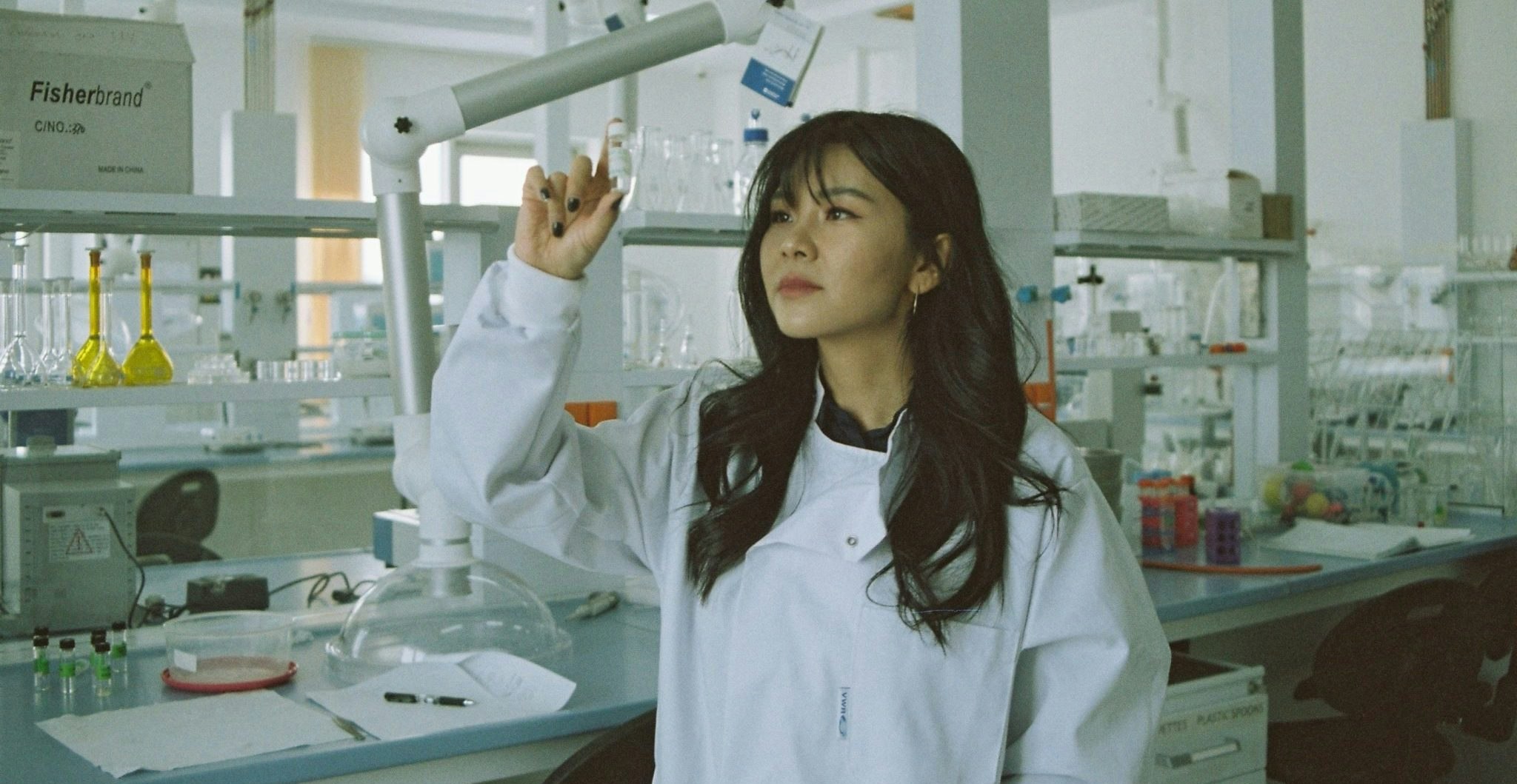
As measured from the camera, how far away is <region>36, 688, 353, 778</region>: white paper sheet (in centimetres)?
162

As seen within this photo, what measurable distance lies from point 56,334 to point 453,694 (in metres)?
0.96

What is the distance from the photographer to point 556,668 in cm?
206

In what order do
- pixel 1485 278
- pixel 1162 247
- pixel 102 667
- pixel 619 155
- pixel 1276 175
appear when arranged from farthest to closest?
pixel 1276 175 → pixel 1485 278 → pixel 1162 247 → pixel 619 155 → pixel 102 667

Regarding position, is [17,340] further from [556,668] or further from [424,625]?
[556,668]

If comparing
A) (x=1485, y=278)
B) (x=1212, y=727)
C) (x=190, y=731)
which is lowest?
(x=1212, y=727)

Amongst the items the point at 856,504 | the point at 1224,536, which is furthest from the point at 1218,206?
the point at 856,504

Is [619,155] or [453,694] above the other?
[619,155]

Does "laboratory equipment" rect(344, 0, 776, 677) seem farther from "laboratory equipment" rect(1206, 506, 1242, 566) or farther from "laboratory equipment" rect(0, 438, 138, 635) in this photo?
"laboratory equipment" rect(1206, 506, 1242, 566)

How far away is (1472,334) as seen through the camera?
363cm

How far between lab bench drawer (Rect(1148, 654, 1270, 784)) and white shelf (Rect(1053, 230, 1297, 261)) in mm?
1024

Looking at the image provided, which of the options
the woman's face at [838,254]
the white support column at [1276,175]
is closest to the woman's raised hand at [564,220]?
the woman's face at [838,254]

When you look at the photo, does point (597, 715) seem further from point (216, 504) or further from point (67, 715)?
point (216, 504)

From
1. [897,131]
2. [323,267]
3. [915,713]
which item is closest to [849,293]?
[897,131]

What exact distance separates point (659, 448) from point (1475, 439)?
2.81m
